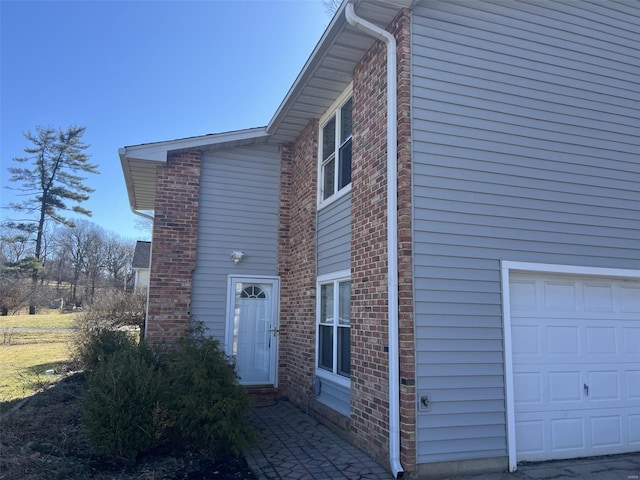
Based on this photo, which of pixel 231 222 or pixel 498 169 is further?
pixel 231 222

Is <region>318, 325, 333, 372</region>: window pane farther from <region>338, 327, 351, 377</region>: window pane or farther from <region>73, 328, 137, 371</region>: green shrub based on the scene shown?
<region>73, 328, 137, 371</region>: green shrub

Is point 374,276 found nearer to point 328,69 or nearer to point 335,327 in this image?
point 335,327

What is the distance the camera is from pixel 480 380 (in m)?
4.66

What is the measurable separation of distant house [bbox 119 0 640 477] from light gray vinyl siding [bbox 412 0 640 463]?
22 millimetres

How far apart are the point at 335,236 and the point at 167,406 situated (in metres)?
3.34

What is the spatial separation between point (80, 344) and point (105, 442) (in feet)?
20.5

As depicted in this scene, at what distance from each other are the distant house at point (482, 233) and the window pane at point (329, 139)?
1.87ft

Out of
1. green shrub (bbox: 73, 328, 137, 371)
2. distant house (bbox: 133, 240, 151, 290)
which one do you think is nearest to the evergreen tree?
distant house (bbox: 133, 240, 151, 290)

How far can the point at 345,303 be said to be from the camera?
6.33 meters

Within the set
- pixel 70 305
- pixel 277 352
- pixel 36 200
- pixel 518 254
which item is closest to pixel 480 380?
pixel 518 254

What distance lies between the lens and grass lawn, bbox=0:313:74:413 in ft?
26.8

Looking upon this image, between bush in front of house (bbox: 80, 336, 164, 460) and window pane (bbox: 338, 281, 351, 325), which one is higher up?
window pane (bbox: 338, 281, 351, 325)

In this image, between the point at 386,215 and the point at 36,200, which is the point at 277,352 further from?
the point at 36,200

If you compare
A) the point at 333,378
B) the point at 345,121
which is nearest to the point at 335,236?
the point at 345,121
